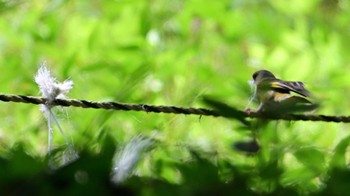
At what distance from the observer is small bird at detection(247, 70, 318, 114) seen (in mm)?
464

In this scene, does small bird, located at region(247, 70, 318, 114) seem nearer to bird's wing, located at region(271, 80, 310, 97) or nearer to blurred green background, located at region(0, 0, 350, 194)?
bird's wing, located at region(271, 80, 310, 97)

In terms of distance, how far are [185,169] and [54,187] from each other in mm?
73

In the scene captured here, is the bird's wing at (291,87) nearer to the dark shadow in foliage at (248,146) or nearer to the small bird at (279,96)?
the small bird at (279,96)

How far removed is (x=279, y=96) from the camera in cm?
76

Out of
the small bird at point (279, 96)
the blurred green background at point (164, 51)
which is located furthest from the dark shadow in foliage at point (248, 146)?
the blurred green background at point (164, 51)

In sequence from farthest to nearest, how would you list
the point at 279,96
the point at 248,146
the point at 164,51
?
Result: the point at 164,51 < the point at 279,96 < the point at 248,146

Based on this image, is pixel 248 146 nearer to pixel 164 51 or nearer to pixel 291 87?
pixel 291 87

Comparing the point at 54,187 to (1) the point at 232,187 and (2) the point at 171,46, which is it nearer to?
(1) the point at 232,187

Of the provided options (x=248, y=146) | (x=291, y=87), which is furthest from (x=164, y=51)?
(x=248, y=146)

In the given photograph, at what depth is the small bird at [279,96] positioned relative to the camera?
464 mm

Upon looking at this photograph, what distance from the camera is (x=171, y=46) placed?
2.21 meters

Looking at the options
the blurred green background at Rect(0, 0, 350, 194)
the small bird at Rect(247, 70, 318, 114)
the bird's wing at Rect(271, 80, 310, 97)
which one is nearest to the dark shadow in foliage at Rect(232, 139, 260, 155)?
the small bird at Rect(247, 70, 318, 114)

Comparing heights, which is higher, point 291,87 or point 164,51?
point 164,51

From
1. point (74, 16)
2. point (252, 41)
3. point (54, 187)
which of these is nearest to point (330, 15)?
point (252, 41)
